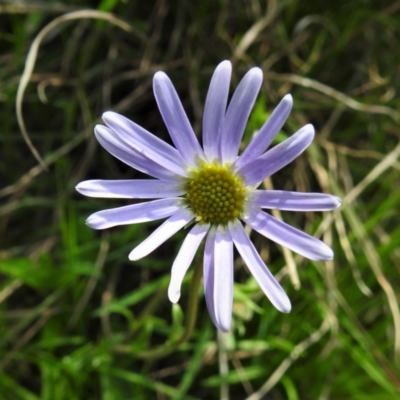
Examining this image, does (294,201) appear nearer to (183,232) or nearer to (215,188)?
(215,188)

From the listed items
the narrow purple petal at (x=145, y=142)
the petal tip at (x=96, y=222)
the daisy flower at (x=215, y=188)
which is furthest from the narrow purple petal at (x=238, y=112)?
the petal tip at (x=96, y=222)

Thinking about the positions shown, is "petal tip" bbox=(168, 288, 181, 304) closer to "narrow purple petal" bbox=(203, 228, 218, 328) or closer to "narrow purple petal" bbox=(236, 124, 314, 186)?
"narrow purple petal" bbox=(203, 228, 218, 328)

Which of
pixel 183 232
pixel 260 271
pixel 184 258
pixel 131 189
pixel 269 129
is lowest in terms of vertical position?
pixel 260 271

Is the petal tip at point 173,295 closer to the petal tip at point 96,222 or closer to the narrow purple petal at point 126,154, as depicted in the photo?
the petal tip at point 96,222

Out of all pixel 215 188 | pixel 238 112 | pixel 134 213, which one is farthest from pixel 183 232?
pixel 238 112

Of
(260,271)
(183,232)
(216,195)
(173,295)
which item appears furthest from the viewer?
(183,232)

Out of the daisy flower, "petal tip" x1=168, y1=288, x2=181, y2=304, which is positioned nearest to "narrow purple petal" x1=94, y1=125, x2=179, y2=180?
the daisy flower

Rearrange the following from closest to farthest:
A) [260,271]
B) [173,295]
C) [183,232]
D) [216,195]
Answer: [173,295] → [260,271] → [216,195] → [183,232]

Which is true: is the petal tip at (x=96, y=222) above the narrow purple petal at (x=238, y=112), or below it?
below
